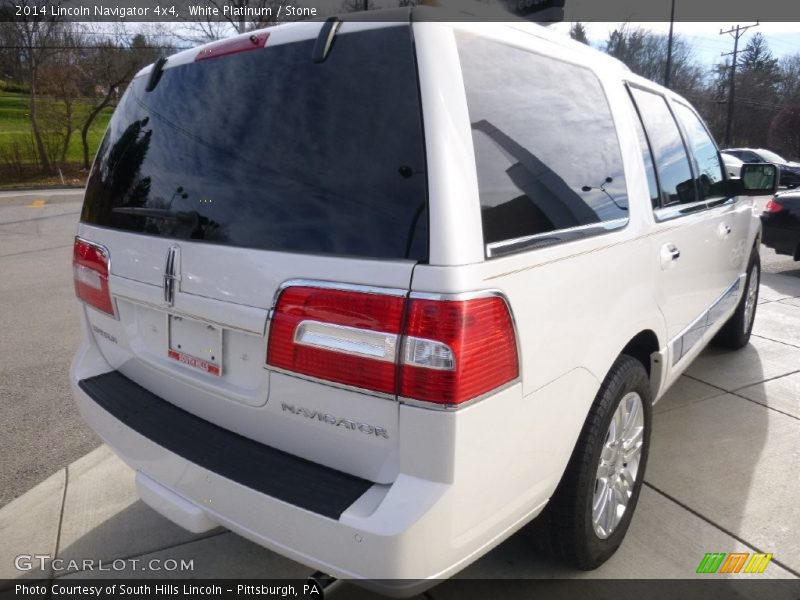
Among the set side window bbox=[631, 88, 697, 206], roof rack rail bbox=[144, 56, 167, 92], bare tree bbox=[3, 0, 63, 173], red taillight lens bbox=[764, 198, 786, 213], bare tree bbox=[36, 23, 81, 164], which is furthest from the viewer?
bare tree bbox=[36, 23, 81, 164]

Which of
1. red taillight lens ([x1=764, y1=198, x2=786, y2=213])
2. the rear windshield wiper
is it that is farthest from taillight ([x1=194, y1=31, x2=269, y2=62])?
red taillight lens ([x1=764, y1=198, x2=786, y2=213])

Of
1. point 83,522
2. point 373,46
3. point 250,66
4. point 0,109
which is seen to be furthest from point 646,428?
point 0,109

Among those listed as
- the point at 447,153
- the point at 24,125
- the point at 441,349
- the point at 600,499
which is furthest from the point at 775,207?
the point at 24,125

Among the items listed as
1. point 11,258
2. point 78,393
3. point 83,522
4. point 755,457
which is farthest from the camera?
point 11,258

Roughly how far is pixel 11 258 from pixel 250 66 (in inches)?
355

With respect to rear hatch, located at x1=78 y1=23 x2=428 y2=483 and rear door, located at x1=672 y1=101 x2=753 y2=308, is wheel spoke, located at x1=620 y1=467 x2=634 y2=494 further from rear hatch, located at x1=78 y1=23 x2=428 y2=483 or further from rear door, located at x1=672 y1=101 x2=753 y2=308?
rear door, located at x1=672 y1=101 x2=753 y2=308

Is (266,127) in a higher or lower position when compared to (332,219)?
higher

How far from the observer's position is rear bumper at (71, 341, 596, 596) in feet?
5.14

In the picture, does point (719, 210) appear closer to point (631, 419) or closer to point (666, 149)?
point (666, 149)

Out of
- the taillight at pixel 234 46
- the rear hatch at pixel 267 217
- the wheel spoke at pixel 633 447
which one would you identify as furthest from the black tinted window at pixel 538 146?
the wheel spoke at pixel 633 447

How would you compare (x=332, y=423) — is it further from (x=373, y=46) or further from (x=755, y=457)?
(x=755, y=457)

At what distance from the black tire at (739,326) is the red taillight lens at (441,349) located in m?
3.88

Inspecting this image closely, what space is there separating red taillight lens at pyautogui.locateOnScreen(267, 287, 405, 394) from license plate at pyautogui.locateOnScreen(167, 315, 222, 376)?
11.2 inches

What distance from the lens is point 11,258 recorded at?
30.3 feet
